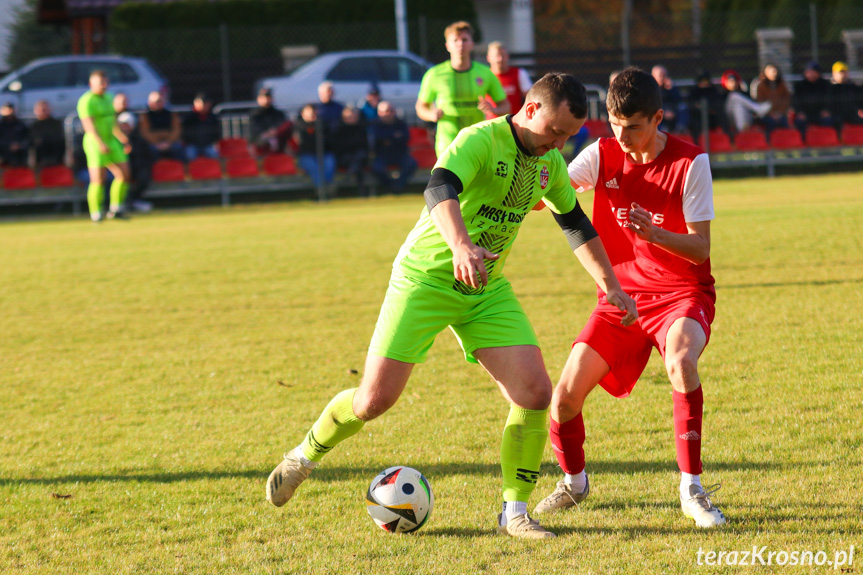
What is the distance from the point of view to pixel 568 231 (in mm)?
3805

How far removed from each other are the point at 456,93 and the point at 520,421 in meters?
6.94

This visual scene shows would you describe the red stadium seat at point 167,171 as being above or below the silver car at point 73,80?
below

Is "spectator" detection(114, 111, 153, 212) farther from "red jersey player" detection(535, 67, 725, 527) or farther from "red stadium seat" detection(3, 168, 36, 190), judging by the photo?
"red jersey player" detection(535, 67, 725, 527)

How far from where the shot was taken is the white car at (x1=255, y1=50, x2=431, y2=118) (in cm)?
2083

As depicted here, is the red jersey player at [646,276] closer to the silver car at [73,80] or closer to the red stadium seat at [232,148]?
the red stadium seat at [232,148]

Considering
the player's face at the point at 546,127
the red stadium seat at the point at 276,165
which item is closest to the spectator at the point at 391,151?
the red stadium seat at the point at 276,165

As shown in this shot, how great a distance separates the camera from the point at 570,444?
3.80 m

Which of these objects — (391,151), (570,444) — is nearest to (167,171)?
(391,151)

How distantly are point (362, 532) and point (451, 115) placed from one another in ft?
23.3

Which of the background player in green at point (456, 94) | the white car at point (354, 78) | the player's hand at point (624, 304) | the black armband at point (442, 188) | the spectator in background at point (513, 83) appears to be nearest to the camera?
the black armband at point (442, 188)

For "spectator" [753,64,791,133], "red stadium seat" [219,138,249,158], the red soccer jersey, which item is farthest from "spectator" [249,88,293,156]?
the red soccer jersey

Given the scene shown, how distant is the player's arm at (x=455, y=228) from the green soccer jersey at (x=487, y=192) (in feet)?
0.20

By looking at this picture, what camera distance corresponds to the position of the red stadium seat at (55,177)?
56.6 feet

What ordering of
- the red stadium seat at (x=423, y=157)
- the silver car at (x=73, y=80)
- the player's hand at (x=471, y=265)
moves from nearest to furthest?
the player's hand at (x=471, y=265)
the red stadium seat at (x=423, y=157)
the silver car at (x=73, y=80)
